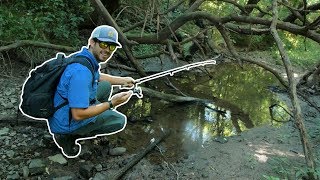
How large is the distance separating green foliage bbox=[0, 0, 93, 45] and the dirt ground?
150 cm

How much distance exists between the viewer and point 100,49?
11.0 feet

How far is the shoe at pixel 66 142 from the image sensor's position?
398 cm

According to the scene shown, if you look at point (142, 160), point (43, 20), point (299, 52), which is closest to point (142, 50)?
point (43, 20)

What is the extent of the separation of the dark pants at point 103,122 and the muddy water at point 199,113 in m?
0.51

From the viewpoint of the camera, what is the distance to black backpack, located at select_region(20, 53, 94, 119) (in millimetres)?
3327

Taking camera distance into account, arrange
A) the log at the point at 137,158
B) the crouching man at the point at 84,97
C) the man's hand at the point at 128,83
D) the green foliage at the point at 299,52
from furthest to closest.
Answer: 1. the green foliage at the point at 299,52
2. the man's hand at the point at 128,83
3. the log at the point at 137,158
4. the crouching man at the point at 84,97

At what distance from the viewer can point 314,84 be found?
775 cm

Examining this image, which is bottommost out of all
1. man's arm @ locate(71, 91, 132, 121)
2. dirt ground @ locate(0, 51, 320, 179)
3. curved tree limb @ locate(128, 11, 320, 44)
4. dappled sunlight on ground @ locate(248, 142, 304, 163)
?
dirt ground @ locate(0, 51, 320, 179)

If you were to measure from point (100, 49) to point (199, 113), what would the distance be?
331cm

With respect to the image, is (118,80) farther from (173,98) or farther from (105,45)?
(173,98)

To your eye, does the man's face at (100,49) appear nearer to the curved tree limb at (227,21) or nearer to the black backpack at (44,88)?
the black backpack at (44,88)

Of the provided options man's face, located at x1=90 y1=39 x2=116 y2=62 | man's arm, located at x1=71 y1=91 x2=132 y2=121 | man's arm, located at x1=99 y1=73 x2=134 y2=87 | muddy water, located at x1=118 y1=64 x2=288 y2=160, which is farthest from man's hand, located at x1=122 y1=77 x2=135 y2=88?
muddy water, located at x1=118 y1=64 x2=288 y2=160

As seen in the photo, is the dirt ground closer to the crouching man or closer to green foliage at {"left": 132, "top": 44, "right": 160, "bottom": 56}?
the crouching man

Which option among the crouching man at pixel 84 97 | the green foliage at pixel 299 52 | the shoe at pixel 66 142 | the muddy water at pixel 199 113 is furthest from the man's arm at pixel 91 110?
the green foliage at pixel 299 52
